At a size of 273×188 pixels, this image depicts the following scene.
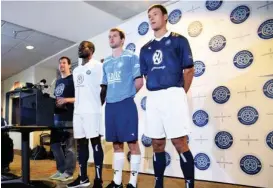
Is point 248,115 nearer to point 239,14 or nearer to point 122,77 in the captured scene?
point 239,14

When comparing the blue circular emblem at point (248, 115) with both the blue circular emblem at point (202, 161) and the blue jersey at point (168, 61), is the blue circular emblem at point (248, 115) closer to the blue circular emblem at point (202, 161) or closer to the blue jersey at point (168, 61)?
the blue circular emblem at point (202, 161)

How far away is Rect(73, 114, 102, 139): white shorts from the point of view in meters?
2.16

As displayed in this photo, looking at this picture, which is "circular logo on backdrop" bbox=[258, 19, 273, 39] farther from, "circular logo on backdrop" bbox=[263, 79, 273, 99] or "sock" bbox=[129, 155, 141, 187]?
"sock" bbox=[129, 155, 141, 187]

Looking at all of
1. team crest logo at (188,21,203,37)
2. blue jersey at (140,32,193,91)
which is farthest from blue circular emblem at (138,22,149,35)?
blue jersey at (140,32,193,91)

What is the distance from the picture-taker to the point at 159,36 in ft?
6.03

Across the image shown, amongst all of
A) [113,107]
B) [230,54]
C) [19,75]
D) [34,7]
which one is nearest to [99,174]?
[113,107]

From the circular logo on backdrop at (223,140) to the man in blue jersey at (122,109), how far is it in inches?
36.5

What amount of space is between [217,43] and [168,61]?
1132 mm

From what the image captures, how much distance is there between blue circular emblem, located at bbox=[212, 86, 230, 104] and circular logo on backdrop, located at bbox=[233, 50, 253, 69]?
10.3 inches

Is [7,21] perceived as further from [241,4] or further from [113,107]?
[241,4]

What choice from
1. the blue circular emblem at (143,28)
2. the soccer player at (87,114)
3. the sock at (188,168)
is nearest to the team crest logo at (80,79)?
the soccer player at (87,114)

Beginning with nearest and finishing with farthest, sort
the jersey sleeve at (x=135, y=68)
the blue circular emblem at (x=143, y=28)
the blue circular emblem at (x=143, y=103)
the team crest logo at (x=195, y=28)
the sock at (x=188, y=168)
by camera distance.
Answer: the sock at (x=188, y=168)
the jersey sleeve at (x=135, y=68)
the team crest logo at (x=195, y=28)
the blue circular emblem at (x=143, y=103)
the blue circular emblem at (x=143, y=28)

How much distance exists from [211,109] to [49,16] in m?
2.71

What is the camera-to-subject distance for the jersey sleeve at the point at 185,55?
1.66m
